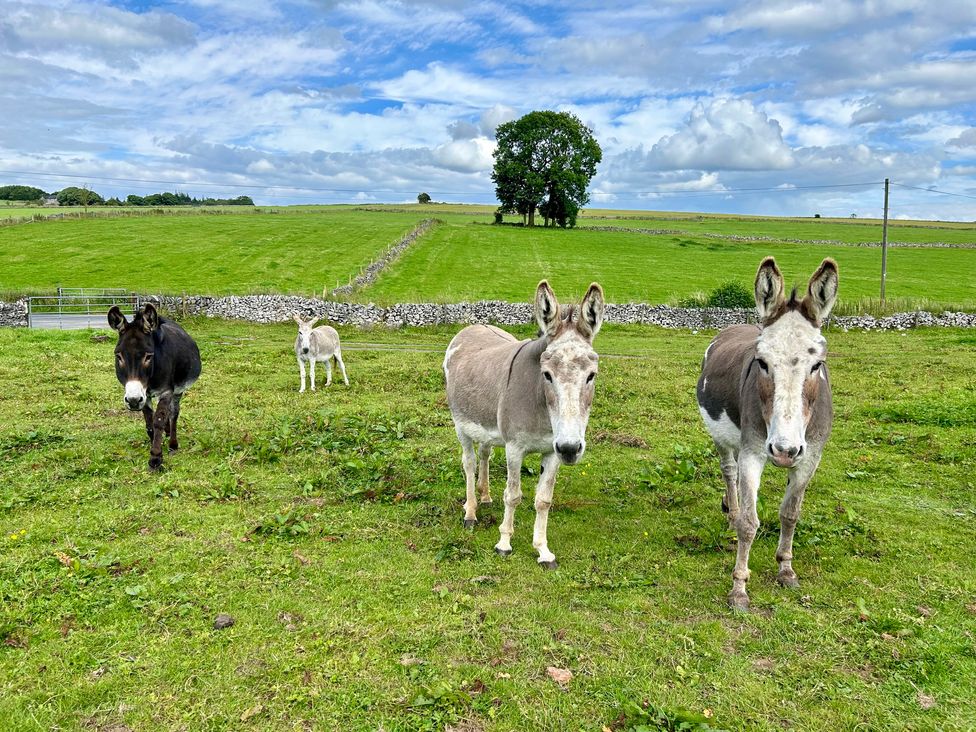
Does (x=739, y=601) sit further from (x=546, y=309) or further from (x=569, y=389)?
(x=546, y=309)

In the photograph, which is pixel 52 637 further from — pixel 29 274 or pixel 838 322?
pixel 29 274

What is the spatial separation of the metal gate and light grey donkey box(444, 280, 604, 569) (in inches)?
1179

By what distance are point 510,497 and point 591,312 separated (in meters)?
2.50

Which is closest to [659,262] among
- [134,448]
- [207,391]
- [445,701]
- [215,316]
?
[215,316]

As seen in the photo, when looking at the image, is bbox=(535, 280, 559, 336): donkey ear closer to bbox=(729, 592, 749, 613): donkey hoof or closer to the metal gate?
bbox=(729, 592, 749, 613): donkey hoof

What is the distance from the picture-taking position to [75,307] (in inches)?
1406

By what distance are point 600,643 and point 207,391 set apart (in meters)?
13.2

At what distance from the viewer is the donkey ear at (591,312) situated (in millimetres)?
6297

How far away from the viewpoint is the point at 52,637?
5.43 meters

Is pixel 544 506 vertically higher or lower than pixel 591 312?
lower

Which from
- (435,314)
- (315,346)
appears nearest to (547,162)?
(435,314)

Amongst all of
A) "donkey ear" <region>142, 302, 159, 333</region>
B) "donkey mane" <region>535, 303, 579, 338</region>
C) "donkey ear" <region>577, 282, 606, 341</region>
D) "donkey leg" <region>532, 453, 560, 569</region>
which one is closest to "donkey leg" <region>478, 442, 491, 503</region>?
"donkey leg" <region>532, 453, 560, 569</region>

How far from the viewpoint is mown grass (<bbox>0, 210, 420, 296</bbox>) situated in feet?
142

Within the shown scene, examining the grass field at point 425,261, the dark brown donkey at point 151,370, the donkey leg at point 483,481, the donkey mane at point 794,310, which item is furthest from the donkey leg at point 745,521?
the grass field at point 425,261
